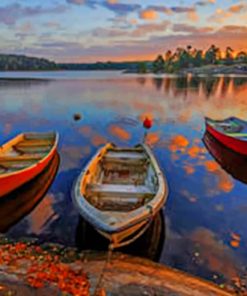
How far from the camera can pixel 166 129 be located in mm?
24500

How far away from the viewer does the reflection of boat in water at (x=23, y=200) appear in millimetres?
10570

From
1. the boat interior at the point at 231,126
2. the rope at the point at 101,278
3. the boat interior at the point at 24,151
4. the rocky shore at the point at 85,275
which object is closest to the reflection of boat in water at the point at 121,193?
the rope at the point at 101,278

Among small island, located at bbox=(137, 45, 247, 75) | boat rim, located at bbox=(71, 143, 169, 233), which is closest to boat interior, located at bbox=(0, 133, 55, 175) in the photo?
boat rim, located at bbox=(71, 143, 169, 233)

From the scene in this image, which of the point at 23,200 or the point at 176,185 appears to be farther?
the point at 176,185

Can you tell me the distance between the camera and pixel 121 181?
36.7ft

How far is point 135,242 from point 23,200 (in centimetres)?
466

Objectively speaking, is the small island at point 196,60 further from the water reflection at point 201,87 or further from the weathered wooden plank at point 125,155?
the weathered wooden plank at point 125,155

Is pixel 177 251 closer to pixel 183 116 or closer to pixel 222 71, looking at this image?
pixel 183 116

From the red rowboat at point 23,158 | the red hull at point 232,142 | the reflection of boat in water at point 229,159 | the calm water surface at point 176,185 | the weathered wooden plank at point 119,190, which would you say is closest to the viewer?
the calm water surface at point 176,185

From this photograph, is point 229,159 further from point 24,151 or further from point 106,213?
point 106,213

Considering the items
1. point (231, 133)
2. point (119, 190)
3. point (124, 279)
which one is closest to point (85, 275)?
point (124, 279)

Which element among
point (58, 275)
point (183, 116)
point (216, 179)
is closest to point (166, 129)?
point (183, 116)

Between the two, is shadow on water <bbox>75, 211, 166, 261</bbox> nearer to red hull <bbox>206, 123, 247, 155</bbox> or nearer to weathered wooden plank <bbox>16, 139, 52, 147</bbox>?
weathered wooden plank <bbox>16, 139, 52, 147</bbox>

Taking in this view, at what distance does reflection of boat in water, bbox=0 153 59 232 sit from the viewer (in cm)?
1057
